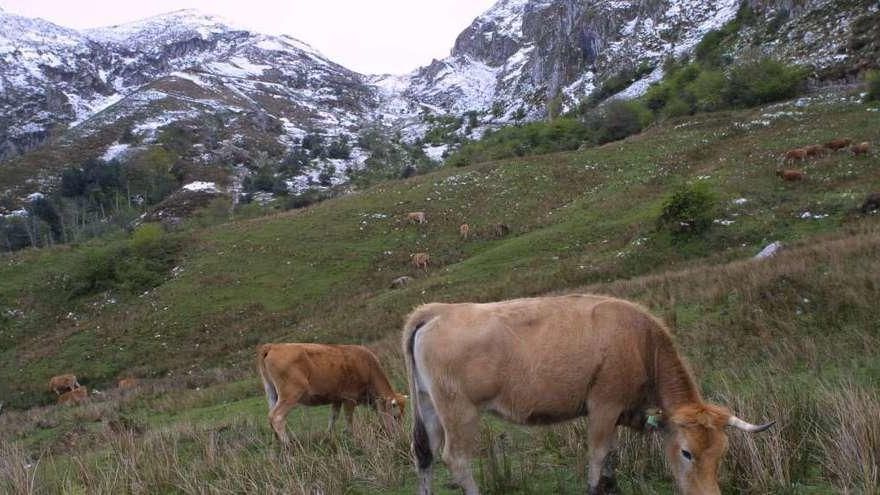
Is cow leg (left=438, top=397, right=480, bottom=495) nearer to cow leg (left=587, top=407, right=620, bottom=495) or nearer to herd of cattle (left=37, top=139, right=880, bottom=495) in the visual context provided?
herd of cattle (left=37, top=139, right=880, bottom=495)

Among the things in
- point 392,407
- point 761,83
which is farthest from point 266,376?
point 761,83

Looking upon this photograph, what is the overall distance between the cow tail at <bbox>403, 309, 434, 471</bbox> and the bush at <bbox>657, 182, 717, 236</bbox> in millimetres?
23462

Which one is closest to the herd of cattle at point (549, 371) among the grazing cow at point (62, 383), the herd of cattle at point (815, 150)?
the grazing cow at point (62, 383)

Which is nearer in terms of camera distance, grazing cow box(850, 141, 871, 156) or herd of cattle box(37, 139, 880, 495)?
herd of cattle box(37, 139, 880, 495)

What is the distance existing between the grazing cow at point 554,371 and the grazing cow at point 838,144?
3466 cm

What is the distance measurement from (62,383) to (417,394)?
24486mm

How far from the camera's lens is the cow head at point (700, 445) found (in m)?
4.82

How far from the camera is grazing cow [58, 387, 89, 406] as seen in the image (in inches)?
835

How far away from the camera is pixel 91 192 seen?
117812 millimetres

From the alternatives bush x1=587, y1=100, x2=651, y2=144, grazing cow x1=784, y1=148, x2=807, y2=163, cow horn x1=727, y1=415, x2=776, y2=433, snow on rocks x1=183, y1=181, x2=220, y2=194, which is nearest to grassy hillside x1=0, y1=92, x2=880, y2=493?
cow horn x1=727, y1=415, x2=776, y2=433

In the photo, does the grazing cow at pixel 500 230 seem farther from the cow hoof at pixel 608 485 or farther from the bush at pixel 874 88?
the cow hoof at pixel 608 485

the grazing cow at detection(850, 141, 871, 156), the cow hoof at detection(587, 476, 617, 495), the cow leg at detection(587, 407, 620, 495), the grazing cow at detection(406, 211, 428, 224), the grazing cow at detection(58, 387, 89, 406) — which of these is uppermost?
the cow leg at detection(587, 407, 620, 495)

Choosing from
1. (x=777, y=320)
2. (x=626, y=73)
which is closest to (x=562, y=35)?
(x=626, y=73)

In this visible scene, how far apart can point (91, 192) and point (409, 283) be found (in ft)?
361
